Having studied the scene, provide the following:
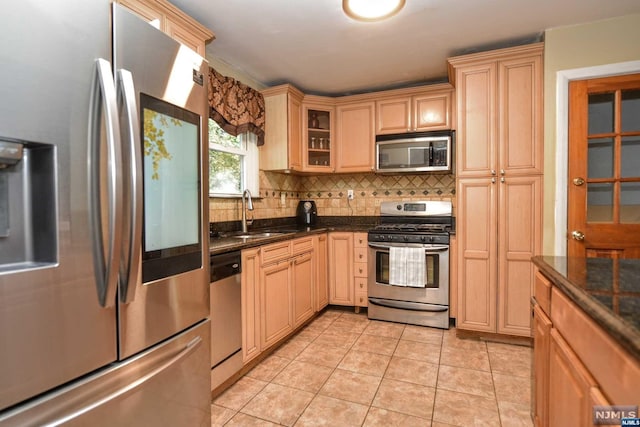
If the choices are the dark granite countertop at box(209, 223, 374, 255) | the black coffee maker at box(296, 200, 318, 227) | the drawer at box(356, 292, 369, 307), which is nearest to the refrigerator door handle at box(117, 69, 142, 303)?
the dark granite countertop at box(209, 223, 374, 255)

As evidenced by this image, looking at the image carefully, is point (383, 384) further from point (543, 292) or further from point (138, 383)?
point (138, 383)

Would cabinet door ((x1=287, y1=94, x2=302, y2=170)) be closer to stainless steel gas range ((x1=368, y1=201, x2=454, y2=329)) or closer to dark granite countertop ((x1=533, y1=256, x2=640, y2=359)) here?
stainless steel gas range ((x1=368, y1=201, x2=454, y2=329))

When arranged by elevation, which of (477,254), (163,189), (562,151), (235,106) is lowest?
(477,254)

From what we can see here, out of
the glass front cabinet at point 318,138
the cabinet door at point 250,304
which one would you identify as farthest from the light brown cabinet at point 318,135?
the cabinet door at point 250,304

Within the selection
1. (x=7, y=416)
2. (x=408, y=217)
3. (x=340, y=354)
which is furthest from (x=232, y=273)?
(x=408, y=217)

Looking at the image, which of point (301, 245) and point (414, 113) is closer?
point (301, 245)

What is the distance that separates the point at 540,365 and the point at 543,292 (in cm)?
31

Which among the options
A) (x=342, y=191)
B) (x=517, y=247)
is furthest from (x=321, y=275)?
(x=517, y=247)

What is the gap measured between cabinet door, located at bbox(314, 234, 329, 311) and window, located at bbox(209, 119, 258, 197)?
845mm

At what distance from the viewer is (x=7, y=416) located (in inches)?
30.0

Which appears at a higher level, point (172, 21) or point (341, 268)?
point (172, 21)

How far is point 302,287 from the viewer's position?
3.04m

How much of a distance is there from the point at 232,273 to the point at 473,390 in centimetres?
165

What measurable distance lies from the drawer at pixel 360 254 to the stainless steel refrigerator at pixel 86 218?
2.45 meters
